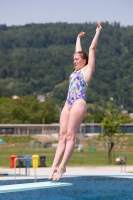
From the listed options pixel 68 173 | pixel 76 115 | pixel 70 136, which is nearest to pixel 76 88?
pixel 76 115

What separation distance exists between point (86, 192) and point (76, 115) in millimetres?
11474

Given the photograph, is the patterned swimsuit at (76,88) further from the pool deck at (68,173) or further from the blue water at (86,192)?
the pool deck at (68,173)

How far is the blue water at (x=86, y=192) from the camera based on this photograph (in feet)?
57.8

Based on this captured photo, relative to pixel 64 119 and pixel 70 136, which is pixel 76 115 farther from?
pixel 70 136

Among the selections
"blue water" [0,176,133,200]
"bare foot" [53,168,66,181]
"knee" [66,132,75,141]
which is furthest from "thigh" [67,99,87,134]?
"blue water" [0,176,133,200]

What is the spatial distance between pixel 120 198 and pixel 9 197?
3434 millimetres

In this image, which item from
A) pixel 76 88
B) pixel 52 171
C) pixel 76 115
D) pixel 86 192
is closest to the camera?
pixel 76 115

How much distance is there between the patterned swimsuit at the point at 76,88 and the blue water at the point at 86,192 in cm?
932

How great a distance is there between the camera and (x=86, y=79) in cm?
858

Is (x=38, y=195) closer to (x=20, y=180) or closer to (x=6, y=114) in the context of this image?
(x=20, y=180)

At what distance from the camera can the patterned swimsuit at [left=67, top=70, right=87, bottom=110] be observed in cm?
841

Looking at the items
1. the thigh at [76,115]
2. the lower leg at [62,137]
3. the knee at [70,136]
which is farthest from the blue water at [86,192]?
the thigh at [76,115]

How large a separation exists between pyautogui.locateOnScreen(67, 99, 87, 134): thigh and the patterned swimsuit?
116 mm

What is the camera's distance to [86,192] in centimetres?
1928
